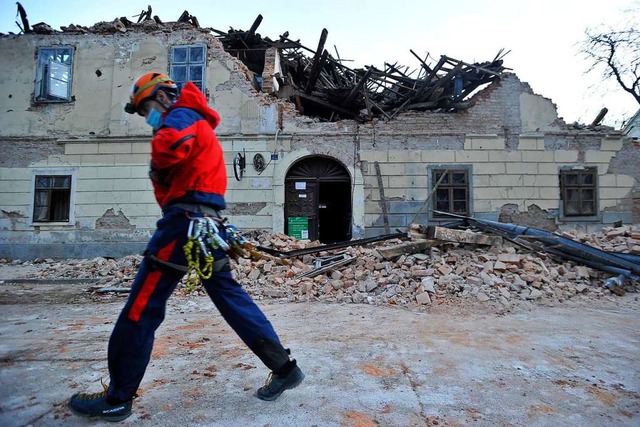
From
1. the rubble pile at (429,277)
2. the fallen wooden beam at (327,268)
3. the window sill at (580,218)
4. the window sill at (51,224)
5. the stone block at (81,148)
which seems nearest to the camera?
the rubble pile at (429,277)

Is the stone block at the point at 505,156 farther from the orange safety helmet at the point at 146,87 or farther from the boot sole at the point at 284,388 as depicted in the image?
the orange safety helmet at the point at 146,87

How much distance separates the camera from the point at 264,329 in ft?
6.42

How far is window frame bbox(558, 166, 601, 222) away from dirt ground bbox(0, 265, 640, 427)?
6.92 m

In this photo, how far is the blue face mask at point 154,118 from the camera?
1.99m

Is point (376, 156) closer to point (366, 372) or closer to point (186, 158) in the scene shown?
point (366, 372)

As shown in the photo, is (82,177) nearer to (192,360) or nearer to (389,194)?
(389,194)

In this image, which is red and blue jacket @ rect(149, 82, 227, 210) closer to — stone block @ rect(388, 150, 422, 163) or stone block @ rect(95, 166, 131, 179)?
stone block @ rect(388, 150, 422, 163)

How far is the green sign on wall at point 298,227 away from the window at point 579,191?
6.81 metres

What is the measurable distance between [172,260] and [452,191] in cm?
968

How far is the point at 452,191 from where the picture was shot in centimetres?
1052

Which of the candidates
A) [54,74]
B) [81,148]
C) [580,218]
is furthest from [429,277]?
[54,74]

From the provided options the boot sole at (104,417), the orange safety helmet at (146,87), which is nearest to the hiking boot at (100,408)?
the boot sole at (104,417)

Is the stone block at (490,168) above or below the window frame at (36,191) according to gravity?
above

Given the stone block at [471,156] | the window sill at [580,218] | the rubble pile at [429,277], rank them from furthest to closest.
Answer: the stone block at [471,156]
the window sill at [580,218]
the rubble pile at [429,277]
